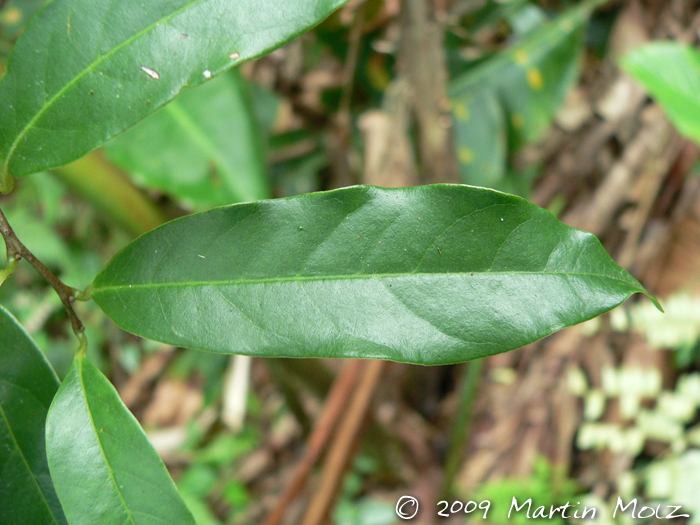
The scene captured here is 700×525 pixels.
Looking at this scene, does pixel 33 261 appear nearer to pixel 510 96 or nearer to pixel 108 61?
pixel 108 61

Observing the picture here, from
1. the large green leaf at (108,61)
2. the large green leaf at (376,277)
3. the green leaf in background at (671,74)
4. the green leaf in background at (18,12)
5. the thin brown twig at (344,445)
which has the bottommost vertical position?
the thin brown twig at (344,445)

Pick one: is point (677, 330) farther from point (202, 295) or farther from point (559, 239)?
point (202, 295)

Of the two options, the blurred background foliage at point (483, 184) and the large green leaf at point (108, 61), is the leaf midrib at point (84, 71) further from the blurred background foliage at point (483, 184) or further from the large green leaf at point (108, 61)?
the blurred background foliage at point (483, 184)

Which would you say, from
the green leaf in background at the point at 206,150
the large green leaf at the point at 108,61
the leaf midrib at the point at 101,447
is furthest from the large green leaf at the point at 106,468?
the green leaf in background at the point at 206,150

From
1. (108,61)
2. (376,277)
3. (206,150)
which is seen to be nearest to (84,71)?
(108,61)

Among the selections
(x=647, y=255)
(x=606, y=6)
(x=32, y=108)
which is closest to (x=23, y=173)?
(x=32, y=108)
